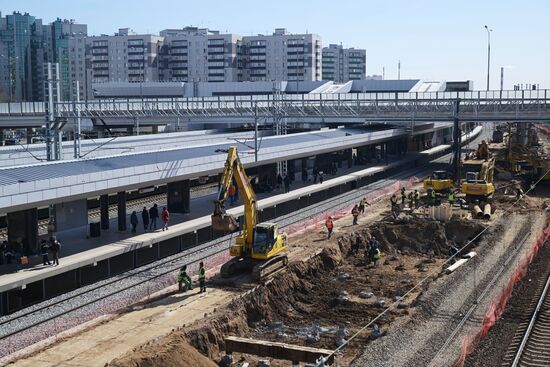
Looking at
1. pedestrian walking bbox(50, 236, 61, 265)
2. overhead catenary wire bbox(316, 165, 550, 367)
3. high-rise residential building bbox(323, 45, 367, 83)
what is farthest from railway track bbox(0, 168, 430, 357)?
high-rise residential building bbox(323, 45, 367, 83)

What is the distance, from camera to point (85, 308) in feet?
65.8

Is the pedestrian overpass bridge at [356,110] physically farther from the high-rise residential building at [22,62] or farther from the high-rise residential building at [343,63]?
the high-rise residential building at [343,63]

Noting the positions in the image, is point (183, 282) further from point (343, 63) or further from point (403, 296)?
point (343, 63)

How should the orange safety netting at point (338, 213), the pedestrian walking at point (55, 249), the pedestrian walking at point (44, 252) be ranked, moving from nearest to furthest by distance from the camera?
the pedestrian walking at point (55, 249) → the pedestrian walking at point (44, 252) → the orange safety netting at point (338, 213)

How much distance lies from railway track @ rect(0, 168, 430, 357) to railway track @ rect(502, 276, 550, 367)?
10.5m

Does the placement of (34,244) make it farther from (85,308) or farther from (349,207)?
(349,207)

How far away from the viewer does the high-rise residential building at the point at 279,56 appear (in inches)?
5556

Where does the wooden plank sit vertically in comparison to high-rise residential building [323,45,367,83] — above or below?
below

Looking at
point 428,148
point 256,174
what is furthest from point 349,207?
point 428,148

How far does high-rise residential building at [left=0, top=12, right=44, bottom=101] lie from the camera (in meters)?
146

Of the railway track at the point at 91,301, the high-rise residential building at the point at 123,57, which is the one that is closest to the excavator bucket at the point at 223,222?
the railway track at the point at 91,301

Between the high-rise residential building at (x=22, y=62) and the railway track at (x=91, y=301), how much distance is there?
121 meters

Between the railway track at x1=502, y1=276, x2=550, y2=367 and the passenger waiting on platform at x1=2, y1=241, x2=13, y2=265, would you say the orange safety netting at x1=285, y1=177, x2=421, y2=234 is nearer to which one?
the passenger waiting on platform at x1=2, y1=241, x2=13, y2=265

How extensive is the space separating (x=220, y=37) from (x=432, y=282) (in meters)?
120
